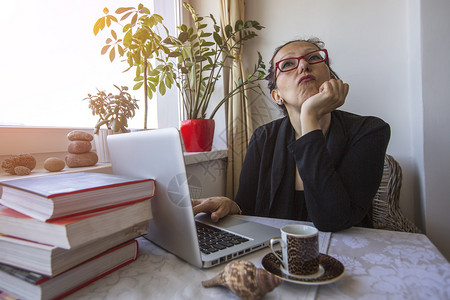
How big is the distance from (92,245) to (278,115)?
1479 millimetres

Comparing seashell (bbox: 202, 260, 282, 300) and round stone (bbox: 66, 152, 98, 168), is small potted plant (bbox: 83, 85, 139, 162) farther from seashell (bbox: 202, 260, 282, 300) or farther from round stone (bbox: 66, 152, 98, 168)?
seashell (bbox: 202, 260, 282, 300)

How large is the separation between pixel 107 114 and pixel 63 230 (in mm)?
778

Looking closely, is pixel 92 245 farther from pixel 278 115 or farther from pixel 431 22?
pixel 431 22

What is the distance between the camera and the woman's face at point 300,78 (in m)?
1.08

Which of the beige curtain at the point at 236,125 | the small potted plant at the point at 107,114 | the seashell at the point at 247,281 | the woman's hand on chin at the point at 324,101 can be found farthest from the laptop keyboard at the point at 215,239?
the beige curtain at the point at 236,125

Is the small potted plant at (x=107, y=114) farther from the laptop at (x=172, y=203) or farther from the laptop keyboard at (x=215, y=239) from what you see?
the laptop keyboard at (x=215, y=239)

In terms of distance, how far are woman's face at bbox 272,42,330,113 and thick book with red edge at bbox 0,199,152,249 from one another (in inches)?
30.0

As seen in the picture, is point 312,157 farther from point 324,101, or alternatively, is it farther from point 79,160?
point 79,160

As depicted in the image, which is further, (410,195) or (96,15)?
(410,195)

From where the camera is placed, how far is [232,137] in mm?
1804

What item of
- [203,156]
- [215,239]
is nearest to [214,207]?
[215,239]

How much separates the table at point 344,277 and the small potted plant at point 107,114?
1.95 ft

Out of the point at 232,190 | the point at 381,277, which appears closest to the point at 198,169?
the point at 232,190

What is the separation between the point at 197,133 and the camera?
1511 mm
